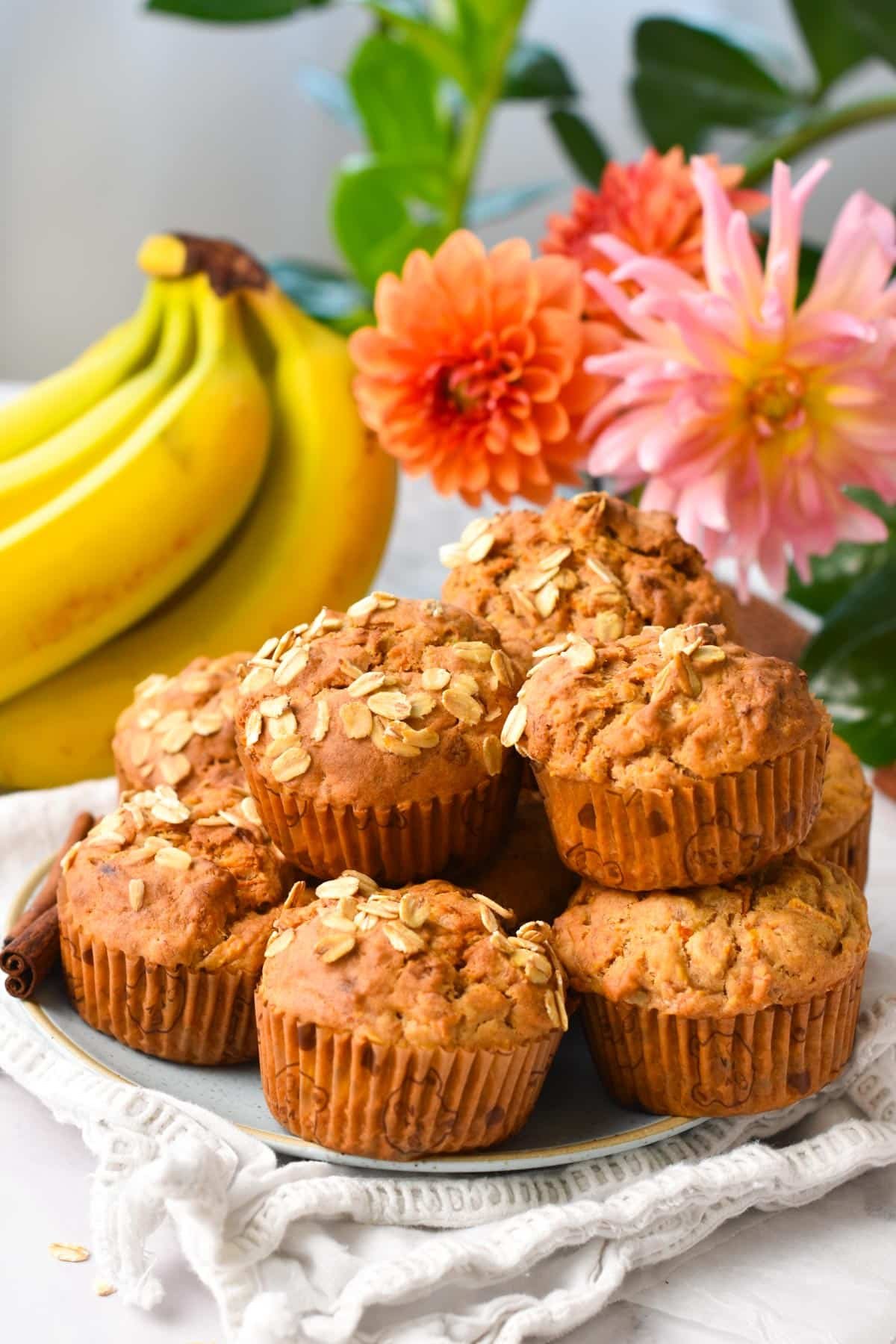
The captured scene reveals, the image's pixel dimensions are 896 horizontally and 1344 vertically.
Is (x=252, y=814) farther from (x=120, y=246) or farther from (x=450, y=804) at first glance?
(x=120, y=246)

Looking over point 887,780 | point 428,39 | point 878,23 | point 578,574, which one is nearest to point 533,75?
Result: point 428,39

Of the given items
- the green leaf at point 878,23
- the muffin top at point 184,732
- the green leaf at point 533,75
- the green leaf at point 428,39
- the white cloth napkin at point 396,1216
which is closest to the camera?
the white cloth napkin at point 396,1216

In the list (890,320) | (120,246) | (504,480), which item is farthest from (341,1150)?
(120,246)

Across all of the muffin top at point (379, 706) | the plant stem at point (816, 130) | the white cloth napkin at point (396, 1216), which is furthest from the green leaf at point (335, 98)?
the white cloth napkin at point (396, 1216)

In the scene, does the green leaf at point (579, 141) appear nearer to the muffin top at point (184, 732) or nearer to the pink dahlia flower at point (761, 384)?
the pink dahlia flower at point (761, 384)

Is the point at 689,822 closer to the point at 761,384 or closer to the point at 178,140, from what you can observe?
the point at 761,384

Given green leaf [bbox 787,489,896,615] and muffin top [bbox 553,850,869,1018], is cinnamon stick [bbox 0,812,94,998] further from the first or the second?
green leaf [bbox 787,489,896,615]

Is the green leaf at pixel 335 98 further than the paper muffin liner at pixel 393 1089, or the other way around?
the green leaf at pixel 335 98
